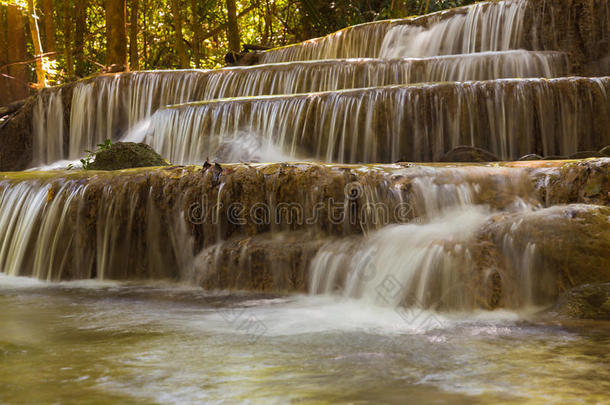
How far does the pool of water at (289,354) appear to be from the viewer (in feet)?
8.65

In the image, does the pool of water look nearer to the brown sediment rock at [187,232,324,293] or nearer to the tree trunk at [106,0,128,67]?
the brown sediment rock at [187,232,324,293]

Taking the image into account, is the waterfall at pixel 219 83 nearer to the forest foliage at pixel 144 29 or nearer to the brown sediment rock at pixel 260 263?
the forest foliage at pixel 144 29

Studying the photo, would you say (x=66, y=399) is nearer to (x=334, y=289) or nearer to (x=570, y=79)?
(x=334, y=289)

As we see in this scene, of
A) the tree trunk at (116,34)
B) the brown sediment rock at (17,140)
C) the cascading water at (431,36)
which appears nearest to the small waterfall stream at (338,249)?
the cascading water at (431,36)

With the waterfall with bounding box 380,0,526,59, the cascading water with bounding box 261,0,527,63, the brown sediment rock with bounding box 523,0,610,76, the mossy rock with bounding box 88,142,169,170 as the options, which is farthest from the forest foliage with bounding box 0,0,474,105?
the mossy rock with bounding box 88,142,169,170

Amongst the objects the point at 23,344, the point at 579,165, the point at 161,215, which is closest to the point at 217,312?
the point at 23,344

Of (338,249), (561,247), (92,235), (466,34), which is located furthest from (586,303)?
(466,34)

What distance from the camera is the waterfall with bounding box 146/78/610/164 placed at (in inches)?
282

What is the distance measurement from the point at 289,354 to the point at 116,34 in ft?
40.4

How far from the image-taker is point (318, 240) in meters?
5.23

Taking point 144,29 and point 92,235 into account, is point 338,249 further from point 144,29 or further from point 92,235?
point 144,29

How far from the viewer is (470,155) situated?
22.4 feet

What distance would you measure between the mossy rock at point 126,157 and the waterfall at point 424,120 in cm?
97

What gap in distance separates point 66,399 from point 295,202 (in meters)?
3.04
